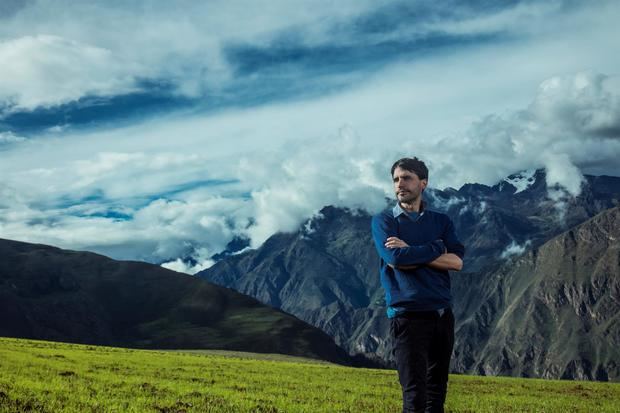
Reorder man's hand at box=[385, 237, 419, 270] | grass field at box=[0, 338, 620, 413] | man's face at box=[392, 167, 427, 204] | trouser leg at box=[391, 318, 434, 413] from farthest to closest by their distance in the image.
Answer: grass field at box=[0, 338, 620, 413] < man's face at box=[392, 167, 427, 204] < man's hand at box=[385, 237, 419, 270] < trouser leg at box=[391, 318, 434, 413]

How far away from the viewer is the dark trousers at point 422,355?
11750 millimetres

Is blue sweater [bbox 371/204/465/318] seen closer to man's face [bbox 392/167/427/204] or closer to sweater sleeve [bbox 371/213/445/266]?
sweater sleeve [bbox 371/213/445/266]

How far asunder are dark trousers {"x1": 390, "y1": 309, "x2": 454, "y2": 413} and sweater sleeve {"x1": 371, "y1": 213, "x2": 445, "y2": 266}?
41.3 inches

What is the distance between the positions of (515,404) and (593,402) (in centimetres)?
567

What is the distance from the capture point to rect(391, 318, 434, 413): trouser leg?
1170 cm

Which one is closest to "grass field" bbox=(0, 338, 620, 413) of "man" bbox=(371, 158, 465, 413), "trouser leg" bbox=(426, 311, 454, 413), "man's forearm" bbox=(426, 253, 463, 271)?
"trouser leg" bbox=(426, 311, 454, 413)

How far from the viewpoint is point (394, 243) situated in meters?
12.5

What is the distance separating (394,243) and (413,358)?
227 cm

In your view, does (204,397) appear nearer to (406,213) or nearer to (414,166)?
(406,213)

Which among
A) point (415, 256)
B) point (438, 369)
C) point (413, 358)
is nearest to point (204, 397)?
point (438, 369)

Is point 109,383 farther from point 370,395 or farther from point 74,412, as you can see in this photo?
point 370,395

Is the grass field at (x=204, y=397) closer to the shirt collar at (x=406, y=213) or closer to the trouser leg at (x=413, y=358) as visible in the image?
the trouser leg at (x=413, y=358)

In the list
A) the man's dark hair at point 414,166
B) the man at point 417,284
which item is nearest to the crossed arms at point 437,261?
the man at point 417,284

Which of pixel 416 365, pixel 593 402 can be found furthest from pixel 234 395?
pixel 593 402
